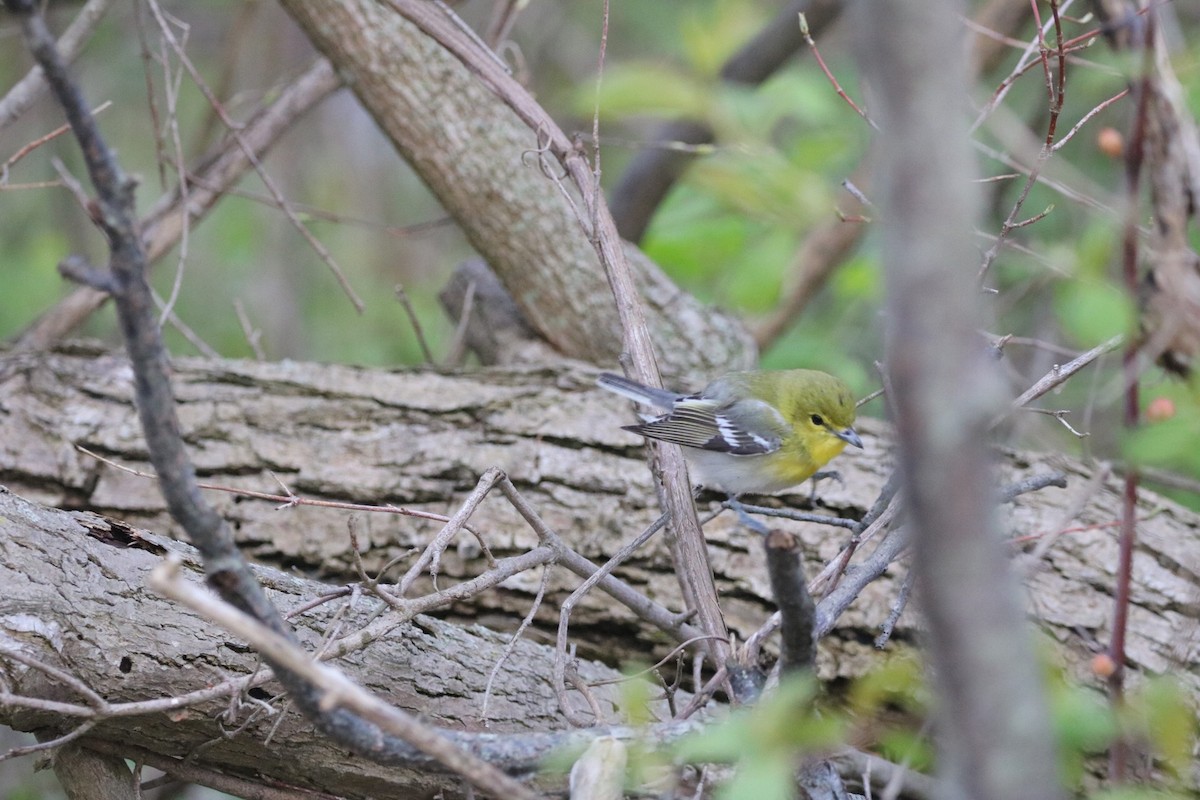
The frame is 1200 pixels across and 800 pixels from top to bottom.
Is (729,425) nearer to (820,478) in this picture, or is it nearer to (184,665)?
(820,478)

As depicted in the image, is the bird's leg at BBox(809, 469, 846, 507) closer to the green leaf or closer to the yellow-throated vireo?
the yellow-throated vireo

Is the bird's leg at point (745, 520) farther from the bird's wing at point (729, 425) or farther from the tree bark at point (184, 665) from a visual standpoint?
Answer: the tree bark at point (184, 665)

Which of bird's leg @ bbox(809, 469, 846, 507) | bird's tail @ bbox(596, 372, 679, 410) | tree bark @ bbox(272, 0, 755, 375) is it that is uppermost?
tree bark @ bbox(272, 0, 755, 375)

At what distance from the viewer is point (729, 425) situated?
A: 379 centimetres

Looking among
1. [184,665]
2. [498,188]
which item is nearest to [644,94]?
[498,188]

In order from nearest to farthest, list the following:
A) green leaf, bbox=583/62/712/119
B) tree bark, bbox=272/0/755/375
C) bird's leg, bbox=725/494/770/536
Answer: bird's leg, bbox=725/494/770/536
green leaf, bbox=583/62/712/119
tree bark, bbox=272/0/755/375

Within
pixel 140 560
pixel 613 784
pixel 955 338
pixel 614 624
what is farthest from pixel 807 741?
pixel 614 624

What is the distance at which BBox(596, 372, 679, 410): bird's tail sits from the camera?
3.04m

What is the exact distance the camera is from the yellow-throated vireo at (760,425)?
357cm

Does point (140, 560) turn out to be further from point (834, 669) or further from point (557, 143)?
point (834, 669)

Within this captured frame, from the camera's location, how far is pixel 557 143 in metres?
2.76

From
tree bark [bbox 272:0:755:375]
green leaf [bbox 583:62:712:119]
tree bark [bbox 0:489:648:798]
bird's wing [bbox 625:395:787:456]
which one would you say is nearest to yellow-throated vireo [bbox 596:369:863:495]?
bird's wing [bbox 625:395:787:456]

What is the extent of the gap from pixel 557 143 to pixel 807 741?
1.92 m

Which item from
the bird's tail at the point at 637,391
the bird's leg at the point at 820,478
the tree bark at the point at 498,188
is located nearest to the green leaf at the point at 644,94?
the tree bark at the point at 498,188
